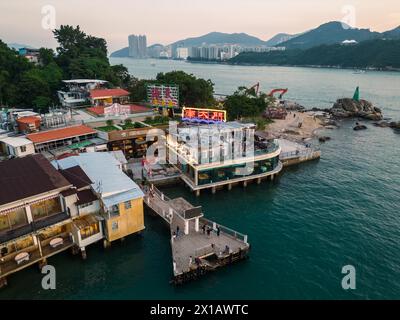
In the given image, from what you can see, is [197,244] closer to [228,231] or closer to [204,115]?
[228,231]

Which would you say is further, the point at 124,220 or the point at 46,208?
the point at 124,220

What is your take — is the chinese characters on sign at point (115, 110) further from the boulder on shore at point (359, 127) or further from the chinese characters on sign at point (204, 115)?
the boulder on shore at point (359, 127)

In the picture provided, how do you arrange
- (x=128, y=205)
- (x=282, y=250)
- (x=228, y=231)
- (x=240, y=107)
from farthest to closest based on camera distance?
(x=240, y=107) < (x=228, y=231) < (x=282, y=250) < (x=128, y=205)

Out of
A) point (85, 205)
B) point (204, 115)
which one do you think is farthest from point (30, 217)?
point (204, 115)

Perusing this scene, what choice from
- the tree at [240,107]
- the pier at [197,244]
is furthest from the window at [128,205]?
the tree at [240,107]

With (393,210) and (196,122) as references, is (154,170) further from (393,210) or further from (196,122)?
(393,210)

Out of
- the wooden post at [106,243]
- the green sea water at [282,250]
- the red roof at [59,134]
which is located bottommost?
the green sea water at [282,250]
